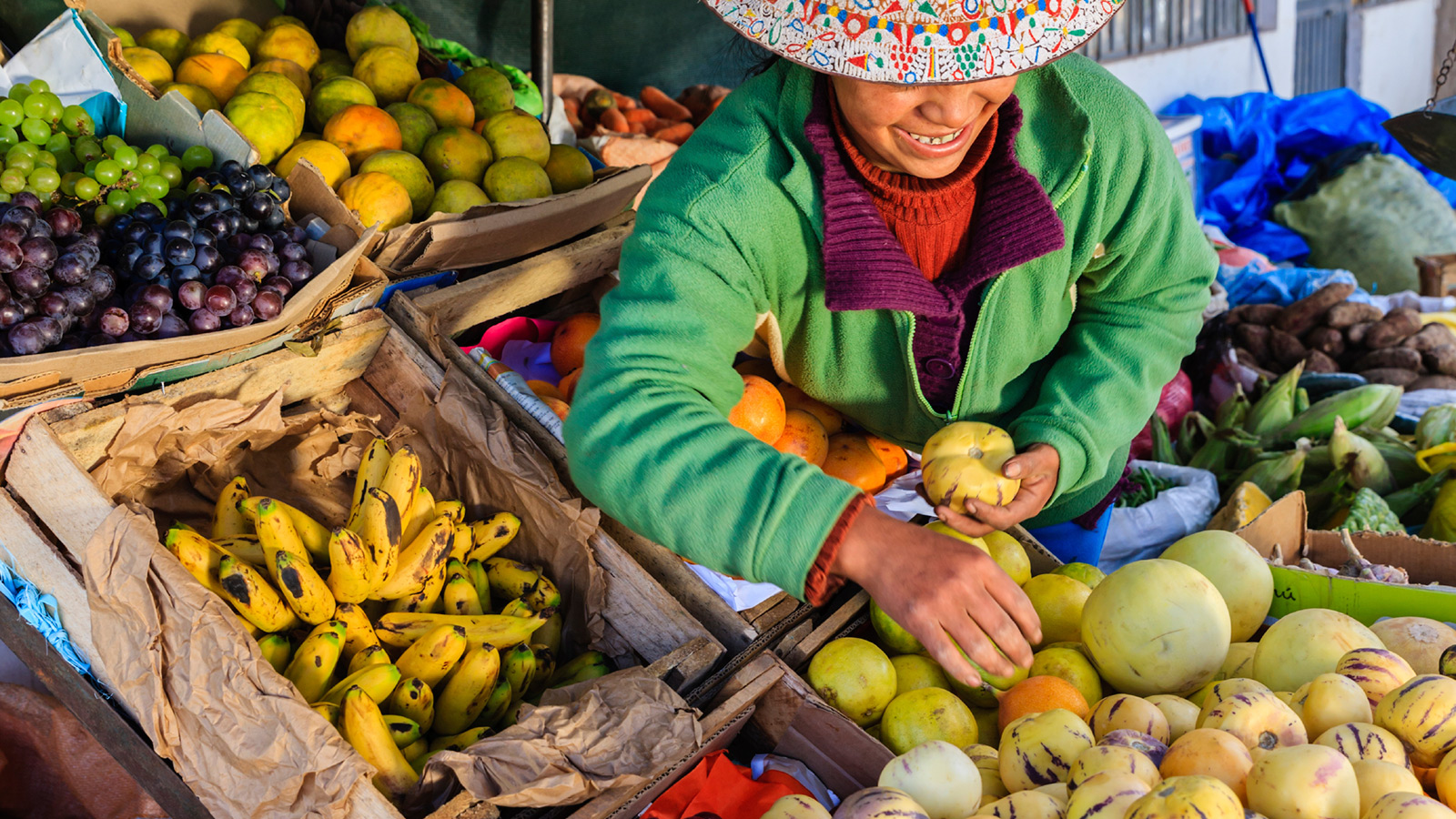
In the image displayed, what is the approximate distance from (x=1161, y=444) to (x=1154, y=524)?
0.83m

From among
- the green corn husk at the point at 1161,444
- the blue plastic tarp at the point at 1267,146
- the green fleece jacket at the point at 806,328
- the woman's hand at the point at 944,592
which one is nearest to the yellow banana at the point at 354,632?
the green fleece jacket at the point at 806,328

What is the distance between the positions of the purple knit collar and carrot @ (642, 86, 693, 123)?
9.55 ft

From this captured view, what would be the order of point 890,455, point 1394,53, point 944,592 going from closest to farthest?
point 944,592 < point 890,455 < point 1394,53

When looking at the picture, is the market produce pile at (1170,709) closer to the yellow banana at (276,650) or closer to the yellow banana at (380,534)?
the yellow banana at (380,534)

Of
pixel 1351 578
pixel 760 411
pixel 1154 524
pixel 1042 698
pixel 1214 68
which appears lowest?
pixel 1214 68

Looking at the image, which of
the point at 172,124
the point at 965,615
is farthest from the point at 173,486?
the point at 965,615

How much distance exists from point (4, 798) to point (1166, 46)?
7.53 m

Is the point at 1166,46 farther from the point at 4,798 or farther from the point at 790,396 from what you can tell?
the point at 4,798

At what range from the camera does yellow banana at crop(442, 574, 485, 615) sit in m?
1.90

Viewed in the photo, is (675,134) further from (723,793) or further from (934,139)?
(723,793)

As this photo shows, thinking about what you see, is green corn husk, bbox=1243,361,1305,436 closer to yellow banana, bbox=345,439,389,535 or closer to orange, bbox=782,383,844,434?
orange, bbox=782,383,844,434

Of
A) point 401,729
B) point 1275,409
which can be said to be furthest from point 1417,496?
point 401,729

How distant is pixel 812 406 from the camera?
6.95ft

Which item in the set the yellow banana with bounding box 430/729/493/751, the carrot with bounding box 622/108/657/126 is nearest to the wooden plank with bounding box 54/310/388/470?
the yellow banana with bounding box 430/729/493/751
